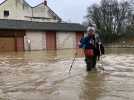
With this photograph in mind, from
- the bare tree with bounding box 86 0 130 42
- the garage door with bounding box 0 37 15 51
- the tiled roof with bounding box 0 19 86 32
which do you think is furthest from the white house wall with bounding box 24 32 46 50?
the bare tree with bounding box 86 0 130 42

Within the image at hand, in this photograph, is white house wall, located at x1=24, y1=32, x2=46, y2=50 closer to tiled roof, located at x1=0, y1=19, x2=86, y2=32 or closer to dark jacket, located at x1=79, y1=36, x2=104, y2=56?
tiled roof, located at x1=0, y1=19, x2=86, y2=32

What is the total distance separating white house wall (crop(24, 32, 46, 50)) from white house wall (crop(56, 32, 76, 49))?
2982 mm

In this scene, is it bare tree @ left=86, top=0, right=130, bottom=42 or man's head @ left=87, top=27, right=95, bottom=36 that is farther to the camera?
bare tree @ left=86, top=0, right=130, bottom=42

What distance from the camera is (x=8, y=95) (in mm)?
10586

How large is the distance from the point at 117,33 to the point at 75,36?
27.2 metres

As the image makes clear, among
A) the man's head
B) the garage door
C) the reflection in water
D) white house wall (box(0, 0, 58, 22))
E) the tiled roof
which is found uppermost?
white house wall (box(0, 0, 58, 22))

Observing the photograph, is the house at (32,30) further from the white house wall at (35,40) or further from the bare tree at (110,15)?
the bare tree at (110,15)

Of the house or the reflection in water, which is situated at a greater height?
the house

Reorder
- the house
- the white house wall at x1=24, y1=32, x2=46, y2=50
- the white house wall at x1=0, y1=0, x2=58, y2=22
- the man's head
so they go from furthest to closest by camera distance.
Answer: the white house wall at x1=0, y1=0, x2=58, y2=22, the white house wall at x1=24, y1=32, x2=46, y2=50, the house, the man's head

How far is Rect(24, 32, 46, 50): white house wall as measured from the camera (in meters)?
56.9

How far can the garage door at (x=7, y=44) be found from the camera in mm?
53562

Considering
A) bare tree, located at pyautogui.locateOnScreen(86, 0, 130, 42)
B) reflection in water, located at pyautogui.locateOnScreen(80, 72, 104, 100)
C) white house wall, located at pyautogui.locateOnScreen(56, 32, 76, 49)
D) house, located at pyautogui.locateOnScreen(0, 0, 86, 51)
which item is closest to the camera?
reflection in water, located at pyautogui.locateOnScreen(80, 72, 104, 100)

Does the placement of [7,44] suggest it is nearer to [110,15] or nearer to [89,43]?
[89,43]

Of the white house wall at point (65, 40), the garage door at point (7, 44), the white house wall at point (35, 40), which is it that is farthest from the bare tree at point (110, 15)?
the garage door at point (7, 44)
